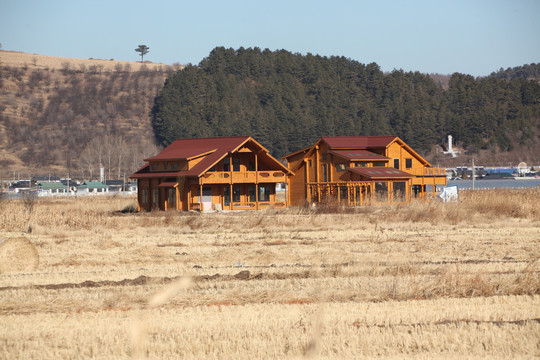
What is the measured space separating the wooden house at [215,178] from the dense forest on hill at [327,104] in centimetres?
7754

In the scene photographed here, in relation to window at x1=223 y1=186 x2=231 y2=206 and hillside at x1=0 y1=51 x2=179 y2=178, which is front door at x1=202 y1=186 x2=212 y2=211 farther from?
hillside at x1=0 y1=51 x2=179 y2=178

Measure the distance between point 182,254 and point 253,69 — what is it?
144735mm

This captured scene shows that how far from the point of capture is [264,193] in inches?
2329

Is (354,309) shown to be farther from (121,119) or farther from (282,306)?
(121,119)

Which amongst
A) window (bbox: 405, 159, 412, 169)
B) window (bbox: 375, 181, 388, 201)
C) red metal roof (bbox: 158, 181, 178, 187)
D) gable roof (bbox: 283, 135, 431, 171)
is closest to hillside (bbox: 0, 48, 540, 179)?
gable roof (bbox: 283, 135, 431, 171)

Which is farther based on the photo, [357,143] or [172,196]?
[357,143]

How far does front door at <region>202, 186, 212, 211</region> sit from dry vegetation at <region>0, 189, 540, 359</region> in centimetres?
2384

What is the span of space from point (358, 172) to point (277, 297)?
4270cm

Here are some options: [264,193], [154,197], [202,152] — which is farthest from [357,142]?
[154,197]

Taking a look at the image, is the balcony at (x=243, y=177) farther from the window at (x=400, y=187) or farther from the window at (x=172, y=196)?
the window at (x=400, y=187)

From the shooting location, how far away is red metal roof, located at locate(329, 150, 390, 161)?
2395 inches

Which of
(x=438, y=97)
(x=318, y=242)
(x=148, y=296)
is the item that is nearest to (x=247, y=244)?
(x=318, y=242)

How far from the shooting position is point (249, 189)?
58125mm

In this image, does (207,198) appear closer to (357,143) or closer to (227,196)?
(227,196)
